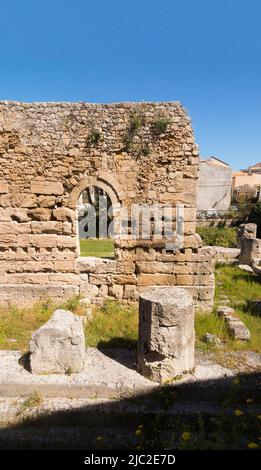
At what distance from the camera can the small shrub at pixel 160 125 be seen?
659cm

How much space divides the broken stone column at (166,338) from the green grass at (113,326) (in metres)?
1.14

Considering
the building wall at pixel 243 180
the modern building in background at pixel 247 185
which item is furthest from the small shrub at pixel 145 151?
the building wall at pixel 243 180

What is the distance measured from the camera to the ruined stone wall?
22.1 feet

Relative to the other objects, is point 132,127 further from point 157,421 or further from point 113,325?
point 157,421

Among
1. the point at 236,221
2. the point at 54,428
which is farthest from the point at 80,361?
the point at 236,221

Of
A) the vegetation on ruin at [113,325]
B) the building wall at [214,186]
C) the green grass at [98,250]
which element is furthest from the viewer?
the building wall at [214,186]

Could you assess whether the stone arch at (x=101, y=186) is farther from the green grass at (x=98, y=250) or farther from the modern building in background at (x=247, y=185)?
the modern building in background at (x=247, y=185)

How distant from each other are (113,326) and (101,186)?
3.09m

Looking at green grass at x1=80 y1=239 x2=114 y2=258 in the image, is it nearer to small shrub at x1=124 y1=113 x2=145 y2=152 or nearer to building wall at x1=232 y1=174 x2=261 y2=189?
small shrub at x1=124 y1=113 x2=145 y2=152

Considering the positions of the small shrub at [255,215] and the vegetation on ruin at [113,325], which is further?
the small shrub at [255,215]

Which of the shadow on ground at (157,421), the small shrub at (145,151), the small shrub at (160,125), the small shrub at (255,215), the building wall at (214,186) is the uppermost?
the building wall at (214,186)

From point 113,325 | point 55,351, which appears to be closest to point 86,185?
point 113,325

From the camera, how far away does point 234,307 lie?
25.2 ft

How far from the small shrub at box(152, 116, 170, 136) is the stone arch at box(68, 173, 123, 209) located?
4.65 ft
